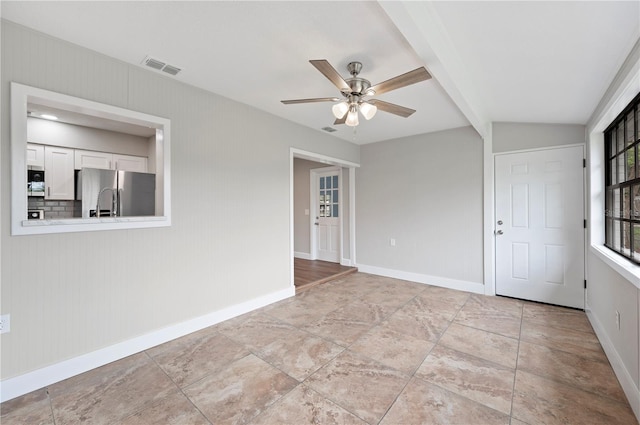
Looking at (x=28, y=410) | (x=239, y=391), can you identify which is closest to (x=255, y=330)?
(x=239, y=391)

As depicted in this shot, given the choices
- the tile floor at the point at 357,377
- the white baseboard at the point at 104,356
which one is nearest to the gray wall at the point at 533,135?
the tile floor at the point at 357,377

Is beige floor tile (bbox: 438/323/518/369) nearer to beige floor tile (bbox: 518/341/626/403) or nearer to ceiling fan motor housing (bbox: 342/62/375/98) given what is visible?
beige floor tile (bbox: 518/341/626/403)

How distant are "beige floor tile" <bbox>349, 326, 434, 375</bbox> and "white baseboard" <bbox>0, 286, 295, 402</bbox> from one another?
1.52 m

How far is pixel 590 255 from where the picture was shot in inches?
121

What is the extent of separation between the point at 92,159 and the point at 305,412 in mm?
4576

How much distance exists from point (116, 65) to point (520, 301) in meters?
5.19

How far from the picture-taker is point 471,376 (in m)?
2.05

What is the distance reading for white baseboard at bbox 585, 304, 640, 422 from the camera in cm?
168

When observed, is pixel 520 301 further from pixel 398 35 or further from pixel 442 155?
pixel 398 35

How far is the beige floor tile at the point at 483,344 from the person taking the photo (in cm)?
231

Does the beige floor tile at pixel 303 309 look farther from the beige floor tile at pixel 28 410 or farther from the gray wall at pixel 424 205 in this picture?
the beige floor tile at pixel 28 410

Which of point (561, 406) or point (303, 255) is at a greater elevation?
point (303, 255)

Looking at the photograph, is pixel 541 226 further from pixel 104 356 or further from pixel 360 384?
pixel 104 356

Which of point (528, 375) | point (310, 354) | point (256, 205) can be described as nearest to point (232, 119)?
point (256, 205)
